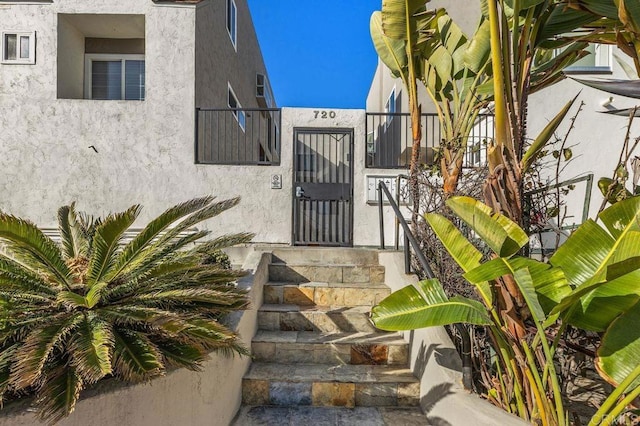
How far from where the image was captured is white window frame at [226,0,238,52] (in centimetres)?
960

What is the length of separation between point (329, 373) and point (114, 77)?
313 inches

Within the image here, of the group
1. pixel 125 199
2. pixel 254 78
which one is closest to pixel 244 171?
pixel 125 199

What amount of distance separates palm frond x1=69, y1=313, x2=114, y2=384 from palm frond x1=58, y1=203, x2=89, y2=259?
1.17 metres

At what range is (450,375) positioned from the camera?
2.88 meters

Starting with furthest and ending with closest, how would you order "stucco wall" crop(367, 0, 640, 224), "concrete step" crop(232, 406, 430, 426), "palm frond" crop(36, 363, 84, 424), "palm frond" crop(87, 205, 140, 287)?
"stucco wall" crop(367, 0, 640, 224)
"concrete step" crop(232, 406, 430, 426)
"palm frond" crop(87, 205, 140, 287)
"palm frond" crop(36, 363, 84, 424)

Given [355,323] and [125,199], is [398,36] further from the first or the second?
[125,199]

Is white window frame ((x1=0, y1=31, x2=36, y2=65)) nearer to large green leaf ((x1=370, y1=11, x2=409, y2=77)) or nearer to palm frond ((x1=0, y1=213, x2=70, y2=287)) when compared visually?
palm frond ((x1=0, y1=213, x2=70, y2=287))

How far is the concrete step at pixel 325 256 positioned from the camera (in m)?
5.28

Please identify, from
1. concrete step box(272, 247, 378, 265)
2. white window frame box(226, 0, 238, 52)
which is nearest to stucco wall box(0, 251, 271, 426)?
concrete step box(272, 247, 378, 265)

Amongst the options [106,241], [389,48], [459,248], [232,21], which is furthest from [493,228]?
[232,21]

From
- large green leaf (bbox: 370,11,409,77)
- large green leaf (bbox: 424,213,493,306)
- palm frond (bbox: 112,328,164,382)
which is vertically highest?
large green leaf (bbox: 370,11,409,77)

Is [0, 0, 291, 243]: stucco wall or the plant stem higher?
[0, 0, 291, 243]: stucco wall

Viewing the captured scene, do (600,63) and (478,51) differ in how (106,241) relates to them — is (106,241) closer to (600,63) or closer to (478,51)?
(478,51)

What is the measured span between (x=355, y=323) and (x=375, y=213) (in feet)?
10.1
